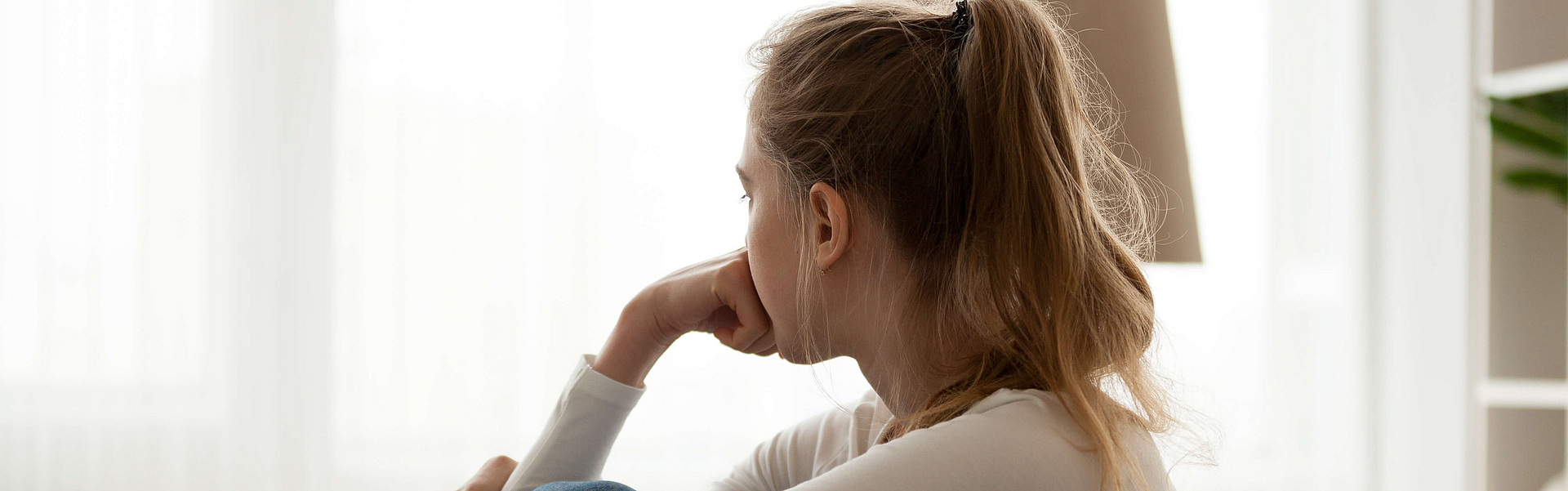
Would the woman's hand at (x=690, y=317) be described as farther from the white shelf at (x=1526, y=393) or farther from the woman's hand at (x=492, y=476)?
the white shelf at (x=1526, y=393)

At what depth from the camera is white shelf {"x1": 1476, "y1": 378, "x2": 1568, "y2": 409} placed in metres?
1.64

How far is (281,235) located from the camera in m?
1.80

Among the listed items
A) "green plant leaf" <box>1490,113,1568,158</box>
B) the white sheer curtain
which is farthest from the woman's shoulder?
"green plant leaf" <box>1490,113,1568,158</box>

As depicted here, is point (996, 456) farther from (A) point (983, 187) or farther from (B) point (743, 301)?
(B) point (743, 301)

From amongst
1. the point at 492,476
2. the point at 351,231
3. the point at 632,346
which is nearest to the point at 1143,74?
the point at 632,346

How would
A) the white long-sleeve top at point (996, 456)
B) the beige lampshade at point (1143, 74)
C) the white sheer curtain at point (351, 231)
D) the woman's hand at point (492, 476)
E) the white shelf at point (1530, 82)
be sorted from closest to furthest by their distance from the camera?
the white long-sleeve top at point (996, 456), the beige lampshade at point (1143, 74), the woman's hand at point (492, 476), the white shelf at point (1530, 82), the white sheer curtain at point (351, 231)

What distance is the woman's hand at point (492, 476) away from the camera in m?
0.94

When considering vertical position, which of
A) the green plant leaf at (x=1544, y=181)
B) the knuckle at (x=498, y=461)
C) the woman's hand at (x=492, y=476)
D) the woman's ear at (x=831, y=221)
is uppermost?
the green plant leaf at (x=1544, y=181)

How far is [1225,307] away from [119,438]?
2228mm

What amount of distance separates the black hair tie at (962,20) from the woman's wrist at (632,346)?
1.33 ft

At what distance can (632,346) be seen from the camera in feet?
3.02

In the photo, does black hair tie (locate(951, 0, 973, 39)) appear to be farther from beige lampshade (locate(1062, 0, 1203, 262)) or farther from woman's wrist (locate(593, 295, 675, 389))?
woman's wrist (locate(593, 295, 675, 389))

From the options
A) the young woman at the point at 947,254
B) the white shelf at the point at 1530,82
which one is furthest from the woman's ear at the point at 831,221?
the white shelf at the point at 1530,82

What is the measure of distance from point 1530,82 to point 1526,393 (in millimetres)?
562
